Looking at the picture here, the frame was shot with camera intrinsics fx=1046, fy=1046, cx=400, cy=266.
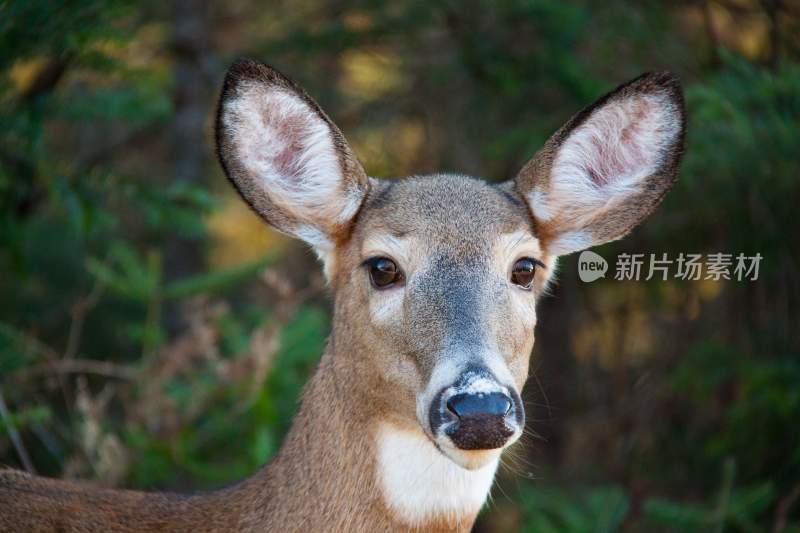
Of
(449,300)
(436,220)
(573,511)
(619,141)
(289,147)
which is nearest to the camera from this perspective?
(449,300)

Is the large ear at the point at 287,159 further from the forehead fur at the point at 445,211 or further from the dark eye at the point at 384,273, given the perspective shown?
the dark eye at the point at 384,273

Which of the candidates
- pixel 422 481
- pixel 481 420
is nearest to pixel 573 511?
pixel 422 481

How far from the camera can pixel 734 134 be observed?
6605 millimetres

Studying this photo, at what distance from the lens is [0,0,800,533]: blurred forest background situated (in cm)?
627

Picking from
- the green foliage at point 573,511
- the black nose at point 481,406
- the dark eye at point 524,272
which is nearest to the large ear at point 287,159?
the dark eye at point 524,272

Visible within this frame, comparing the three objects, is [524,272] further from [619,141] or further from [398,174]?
[398,174]

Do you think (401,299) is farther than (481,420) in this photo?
Yes

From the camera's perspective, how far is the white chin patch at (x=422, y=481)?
3.81 metres

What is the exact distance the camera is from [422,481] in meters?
3.82

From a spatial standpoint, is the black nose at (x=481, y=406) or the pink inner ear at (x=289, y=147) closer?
the black nose at (x=481, y=406)

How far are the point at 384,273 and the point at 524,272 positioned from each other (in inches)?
22.1

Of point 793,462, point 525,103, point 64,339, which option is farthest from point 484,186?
point 64,339

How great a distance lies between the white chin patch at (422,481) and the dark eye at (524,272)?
726mm

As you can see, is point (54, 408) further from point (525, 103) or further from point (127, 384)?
point (525, 103)
